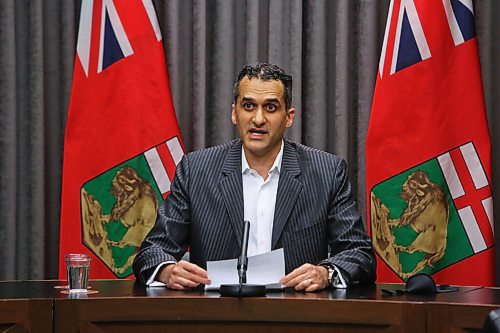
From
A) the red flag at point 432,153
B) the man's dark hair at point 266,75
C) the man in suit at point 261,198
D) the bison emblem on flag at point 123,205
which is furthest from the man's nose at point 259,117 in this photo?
the bison emblem on flag at point 123,205

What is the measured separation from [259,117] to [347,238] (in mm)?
547

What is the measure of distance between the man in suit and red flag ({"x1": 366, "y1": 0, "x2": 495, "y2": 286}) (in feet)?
2.23

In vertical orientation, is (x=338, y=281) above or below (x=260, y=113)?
below

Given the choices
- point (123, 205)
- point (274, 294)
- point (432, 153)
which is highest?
point (432, 153)

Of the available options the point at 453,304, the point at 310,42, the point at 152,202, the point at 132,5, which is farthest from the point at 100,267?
the point at 453,304

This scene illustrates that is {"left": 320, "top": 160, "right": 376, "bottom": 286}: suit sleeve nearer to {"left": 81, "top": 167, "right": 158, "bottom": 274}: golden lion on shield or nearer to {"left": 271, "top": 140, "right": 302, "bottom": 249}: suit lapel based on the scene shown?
{"left": 271, "top": 140, "right": 302, "bottom": 249}: suit lapel

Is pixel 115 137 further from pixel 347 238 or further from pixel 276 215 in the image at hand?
pixel 347 238

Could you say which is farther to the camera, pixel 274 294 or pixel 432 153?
pixel 432 153

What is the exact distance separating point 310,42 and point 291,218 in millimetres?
1519

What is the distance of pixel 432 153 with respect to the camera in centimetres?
374

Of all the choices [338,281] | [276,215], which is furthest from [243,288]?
[276,215]

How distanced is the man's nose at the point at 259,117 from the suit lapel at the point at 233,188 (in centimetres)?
18

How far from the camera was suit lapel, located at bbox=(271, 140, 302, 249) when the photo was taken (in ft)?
9.89

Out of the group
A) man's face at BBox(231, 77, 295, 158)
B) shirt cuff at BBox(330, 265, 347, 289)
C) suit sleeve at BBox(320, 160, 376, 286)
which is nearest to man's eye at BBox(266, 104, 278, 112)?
man's face at BBox(231, 77, 295, 158)
